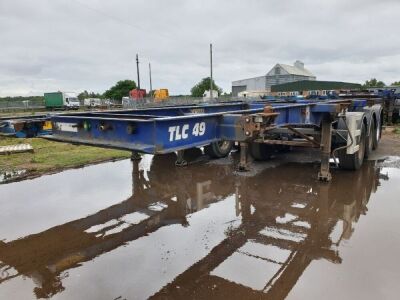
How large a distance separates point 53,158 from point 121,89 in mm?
66185

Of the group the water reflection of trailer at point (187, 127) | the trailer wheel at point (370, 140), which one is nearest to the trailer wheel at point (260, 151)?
the water reflection of trailer at point (187, 127)

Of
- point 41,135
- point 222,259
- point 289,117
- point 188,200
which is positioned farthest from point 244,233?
point 41,135

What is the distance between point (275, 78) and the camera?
69125 millimetres

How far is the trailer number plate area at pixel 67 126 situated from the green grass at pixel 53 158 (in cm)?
391

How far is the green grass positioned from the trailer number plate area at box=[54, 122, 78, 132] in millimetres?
3911

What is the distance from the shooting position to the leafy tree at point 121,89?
7188 centimetres

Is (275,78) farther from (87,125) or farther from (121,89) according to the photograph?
(87,125)

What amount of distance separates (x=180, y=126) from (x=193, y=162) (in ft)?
17.9

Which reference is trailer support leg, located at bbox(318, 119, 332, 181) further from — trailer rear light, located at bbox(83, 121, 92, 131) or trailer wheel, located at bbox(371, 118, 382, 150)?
trailer rear light, located at bbox(83, 121, 92, 131)

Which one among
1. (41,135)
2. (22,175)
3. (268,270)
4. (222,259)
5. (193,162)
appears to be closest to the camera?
(268,270)

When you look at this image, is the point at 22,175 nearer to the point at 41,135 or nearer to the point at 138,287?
the point at 41,135

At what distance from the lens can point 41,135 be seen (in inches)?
177

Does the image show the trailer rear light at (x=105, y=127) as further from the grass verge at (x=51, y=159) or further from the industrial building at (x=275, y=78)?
the industrial building at (x=275, y=78)

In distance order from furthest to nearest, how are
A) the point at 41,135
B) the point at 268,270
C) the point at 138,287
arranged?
the point at 41,135 → the point at 268,270 → the point at 138,287
